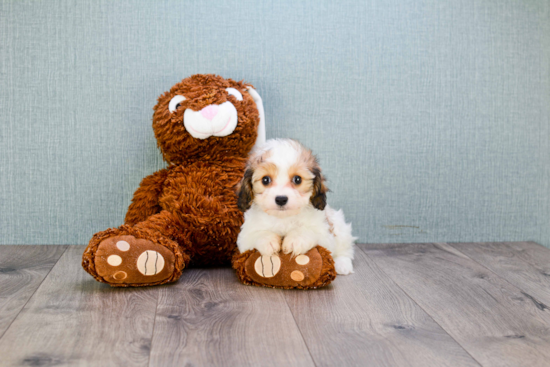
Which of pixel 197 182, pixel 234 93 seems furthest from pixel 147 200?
pixel 234 93

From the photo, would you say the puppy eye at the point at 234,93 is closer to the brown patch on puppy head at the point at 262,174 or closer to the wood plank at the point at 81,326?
the brown patch on puppy head at the point at 262,174

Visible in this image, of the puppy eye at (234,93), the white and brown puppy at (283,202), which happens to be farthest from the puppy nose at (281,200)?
the puppy eye at (234,93)

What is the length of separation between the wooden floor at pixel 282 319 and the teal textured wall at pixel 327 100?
1.01ft

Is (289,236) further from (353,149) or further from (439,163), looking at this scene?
(439,163)

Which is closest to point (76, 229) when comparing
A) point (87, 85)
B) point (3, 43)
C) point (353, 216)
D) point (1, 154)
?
point (1, 154)

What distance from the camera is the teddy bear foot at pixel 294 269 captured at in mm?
1355

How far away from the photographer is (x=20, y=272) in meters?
1.51

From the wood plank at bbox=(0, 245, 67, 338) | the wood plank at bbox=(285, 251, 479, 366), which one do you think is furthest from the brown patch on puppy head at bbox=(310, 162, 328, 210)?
the wood plank at bbox=(0, 245, 67, 338)

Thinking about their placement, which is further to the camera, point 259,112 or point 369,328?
point 259,112

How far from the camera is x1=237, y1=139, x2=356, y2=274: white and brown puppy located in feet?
4.33

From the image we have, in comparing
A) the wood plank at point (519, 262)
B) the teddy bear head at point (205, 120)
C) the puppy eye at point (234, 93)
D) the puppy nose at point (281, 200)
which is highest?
the puppy eye at point (234, 93)

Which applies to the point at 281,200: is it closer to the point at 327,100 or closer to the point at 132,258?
the point at 132,258

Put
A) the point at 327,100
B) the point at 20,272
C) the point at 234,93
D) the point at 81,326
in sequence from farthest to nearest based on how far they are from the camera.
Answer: the point at 327,100 → the point at 234,93 → the point at 20,272 → the point at 81,326

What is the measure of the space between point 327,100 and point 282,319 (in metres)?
0.93
